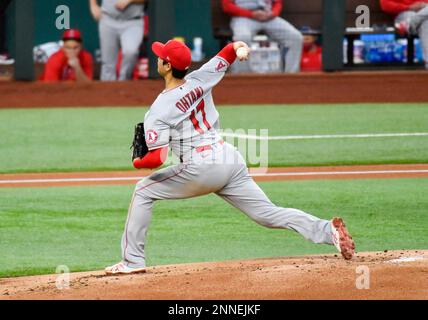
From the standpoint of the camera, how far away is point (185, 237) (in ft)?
29.0

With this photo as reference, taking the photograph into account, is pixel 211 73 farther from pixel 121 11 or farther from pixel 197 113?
pixel 121 11

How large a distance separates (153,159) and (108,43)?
9817mm

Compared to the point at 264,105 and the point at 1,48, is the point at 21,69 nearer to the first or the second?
the point at 1,48

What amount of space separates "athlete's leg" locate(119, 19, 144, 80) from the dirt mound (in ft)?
30.5

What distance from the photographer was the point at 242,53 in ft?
23.2

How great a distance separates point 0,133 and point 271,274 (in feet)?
28.2

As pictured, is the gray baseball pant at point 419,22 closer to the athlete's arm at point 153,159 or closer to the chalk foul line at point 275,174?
the chalk foul line at point 275,174

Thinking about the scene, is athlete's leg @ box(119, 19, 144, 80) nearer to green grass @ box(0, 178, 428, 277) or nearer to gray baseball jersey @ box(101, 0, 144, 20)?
gray baseball jersey @ box(101, 0, 144, 20)

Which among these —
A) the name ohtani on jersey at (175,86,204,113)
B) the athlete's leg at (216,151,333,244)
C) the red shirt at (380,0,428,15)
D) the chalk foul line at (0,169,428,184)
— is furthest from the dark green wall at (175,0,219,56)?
the name ohtani on jersey at (175,86,204,113)

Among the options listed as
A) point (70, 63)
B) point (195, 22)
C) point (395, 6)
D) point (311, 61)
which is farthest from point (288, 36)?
point (70, 63)

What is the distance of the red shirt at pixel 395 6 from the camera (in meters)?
16.8

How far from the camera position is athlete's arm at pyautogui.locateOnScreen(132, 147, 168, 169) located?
6.90m

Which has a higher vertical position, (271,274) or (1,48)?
(1,48)
